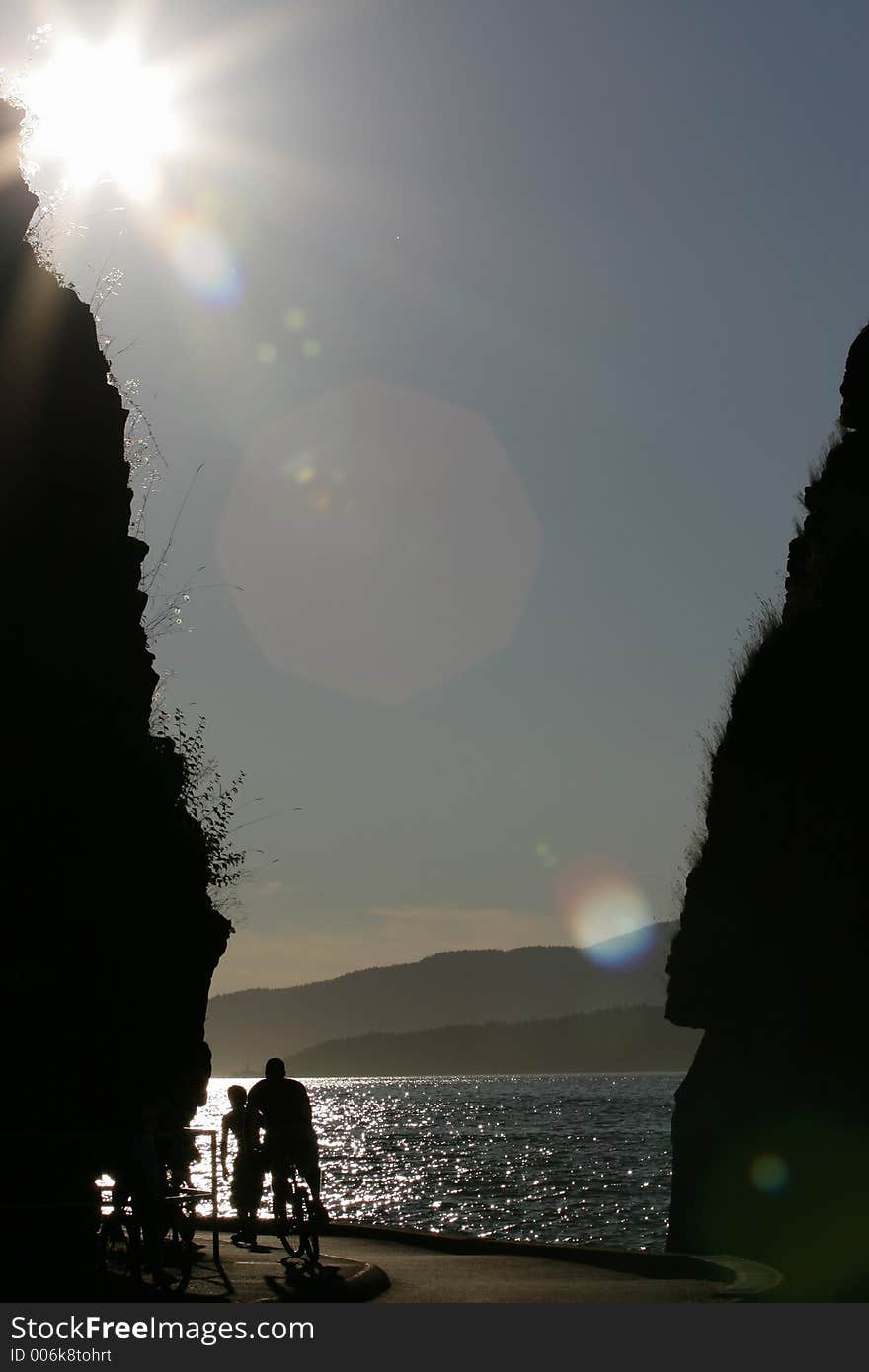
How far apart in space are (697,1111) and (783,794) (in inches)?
274

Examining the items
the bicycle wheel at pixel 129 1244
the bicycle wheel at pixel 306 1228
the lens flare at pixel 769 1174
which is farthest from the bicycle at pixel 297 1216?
the lens flare at pixel 769 1174

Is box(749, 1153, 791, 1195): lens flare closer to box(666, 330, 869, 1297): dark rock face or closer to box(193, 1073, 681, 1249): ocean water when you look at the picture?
box(666, 330, 869, 1297): dark rock face

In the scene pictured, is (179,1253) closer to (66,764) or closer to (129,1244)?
(129,1244)

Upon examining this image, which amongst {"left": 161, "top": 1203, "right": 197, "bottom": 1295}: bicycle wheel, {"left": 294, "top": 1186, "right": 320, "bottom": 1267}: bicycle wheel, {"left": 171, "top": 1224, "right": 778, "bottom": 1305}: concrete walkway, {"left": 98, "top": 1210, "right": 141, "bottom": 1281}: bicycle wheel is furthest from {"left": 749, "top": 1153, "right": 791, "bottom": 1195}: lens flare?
{"left": 98, "top": 1210, "right": 141, "bottom": 1281}: bicycle wheel

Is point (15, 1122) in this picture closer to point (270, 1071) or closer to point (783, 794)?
point (270, 1071)

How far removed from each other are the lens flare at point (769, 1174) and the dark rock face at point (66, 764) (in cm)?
1048

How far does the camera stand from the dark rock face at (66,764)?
1394 centimetres

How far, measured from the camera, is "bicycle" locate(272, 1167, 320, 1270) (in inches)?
527

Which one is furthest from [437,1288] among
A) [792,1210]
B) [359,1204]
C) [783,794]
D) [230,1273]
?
[359,1204]

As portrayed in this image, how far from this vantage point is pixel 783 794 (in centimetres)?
2530

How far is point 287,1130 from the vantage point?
46.1ft

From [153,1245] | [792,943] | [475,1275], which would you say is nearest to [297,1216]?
[475,1275]

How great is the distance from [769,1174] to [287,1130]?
11974 mm

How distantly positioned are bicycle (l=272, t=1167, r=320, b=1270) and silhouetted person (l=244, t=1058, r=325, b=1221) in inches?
3.4
